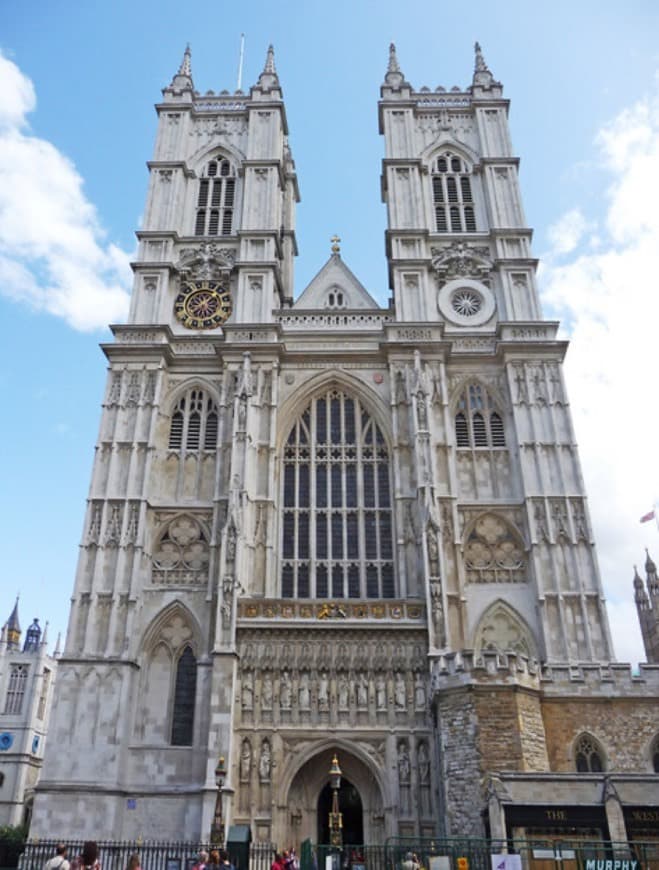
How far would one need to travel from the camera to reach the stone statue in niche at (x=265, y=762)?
70.5 feet

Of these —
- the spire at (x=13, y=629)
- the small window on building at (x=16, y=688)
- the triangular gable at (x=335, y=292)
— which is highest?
the triangular gable at (x=335, y=292)

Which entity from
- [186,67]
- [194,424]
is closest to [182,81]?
[186,67]

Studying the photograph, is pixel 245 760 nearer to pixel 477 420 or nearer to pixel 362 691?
pixel 362 691

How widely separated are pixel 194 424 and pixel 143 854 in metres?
14.4

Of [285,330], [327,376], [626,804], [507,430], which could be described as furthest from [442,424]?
[626,804]

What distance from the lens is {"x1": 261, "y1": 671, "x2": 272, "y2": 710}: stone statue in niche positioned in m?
22.4

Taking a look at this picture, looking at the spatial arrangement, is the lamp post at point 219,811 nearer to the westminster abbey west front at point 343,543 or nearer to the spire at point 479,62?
the westminster abbey west front at point 343,543

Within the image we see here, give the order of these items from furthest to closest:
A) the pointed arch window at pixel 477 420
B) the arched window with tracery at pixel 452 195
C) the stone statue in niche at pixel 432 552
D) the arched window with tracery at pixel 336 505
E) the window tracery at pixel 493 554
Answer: the arched window with tracery at pixel 452 195 → the pointed arch window at pixel 477 420 → the arched window with tracery at pixel 336 505 → the window tracery at pixel 493 554 → the stone statue in niche at pixel 432 552

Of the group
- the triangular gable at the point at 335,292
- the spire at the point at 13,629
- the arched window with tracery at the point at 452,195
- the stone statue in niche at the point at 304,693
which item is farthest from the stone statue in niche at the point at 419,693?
the spire at the point at 13,629

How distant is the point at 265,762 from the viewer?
71.1 feet

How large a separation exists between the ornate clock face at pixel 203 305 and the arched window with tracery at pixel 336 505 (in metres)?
5.49

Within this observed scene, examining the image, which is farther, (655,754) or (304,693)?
(304,693)

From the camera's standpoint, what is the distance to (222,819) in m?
20.0

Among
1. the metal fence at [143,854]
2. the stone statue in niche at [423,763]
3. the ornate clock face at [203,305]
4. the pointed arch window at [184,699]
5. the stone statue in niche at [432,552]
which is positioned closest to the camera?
the metal fence at [143,854]
